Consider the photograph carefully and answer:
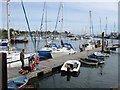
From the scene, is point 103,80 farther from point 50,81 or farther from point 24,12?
point 24,12

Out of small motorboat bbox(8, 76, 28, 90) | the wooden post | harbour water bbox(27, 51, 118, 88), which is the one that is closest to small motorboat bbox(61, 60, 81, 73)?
harbour water bbox(27, 51, 118, 88)

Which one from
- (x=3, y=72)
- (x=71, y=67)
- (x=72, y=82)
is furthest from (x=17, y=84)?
(x=71, y=67)

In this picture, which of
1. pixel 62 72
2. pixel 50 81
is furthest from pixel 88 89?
pixel 62 72

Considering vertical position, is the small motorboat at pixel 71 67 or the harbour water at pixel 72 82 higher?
the small motorboat at pixel 71 67

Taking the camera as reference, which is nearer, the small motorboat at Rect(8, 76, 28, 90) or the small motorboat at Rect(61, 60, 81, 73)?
the small motorboat at Rect(8, 76, 28, 90)

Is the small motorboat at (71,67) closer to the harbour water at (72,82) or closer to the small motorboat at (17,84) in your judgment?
the harbour water at (72,82)

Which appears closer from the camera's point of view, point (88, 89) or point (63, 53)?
point (88, 89)

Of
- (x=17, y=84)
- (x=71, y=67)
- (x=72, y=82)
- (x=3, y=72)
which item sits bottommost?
(x=72, y=82)

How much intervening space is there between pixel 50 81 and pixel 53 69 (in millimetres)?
3387

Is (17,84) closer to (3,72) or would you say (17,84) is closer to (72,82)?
(72,82)

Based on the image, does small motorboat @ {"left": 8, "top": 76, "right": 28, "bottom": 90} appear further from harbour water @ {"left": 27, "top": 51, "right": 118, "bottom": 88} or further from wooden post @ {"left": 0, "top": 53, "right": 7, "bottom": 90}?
wooden post @ {"left": 0, "top": 53, "right": 7, "bottom": 90}

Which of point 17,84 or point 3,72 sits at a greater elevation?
point 3,72

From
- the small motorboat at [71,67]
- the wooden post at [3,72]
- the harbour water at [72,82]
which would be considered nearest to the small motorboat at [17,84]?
the harbour water at [72,82]

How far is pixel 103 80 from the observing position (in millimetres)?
21391
